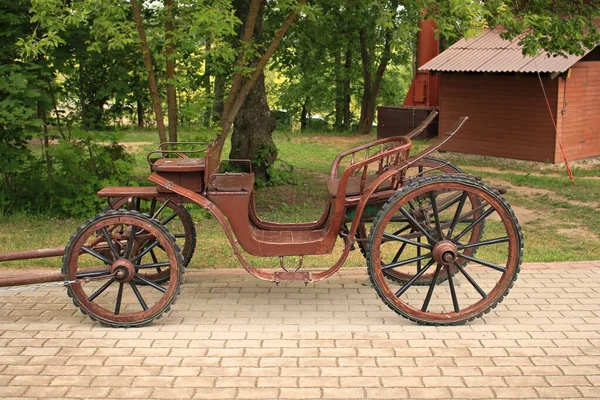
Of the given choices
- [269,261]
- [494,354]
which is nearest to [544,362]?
[494,354]

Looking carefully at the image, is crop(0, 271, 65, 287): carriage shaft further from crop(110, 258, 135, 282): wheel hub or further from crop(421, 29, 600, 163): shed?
crop(421, 29, 600, 163): shed

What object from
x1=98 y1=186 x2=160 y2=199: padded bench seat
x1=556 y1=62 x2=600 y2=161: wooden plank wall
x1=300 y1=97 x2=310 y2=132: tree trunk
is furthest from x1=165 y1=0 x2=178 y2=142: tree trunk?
x1=300 y1=97 x2=310 y2=132: tree trunk

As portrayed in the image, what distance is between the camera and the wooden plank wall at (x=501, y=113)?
17.8m

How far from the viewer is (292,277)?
605cm

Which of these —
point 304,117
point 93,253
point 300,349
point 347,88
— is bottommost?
point 300,349

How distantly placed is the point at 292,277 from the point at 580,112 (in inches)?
539

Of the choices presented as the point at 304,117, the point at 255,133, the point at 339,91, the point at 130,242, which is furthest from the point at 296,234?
the point at 304,117

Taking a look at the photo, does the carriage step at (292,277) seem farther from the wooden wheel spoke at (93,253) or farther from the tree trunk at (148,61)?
the tree trunk at (148,61)

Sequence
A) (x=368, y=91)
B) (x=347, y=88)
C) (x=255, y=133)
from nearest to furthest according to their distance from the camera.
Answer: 1. (x=255, y=133)
2. (x=368, y=91)
3. (x=347, y=88)

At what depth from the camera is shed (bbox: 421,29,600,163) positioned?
17516 mm

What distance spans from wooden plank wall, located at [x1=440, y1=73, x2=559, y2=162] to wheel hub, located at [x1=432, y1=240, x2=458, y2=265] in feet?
41.1

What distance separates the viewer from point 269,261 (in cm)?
789

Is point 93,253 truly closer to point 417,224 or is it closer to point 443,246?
point 417,224

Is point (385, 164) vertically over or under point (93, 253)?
over
